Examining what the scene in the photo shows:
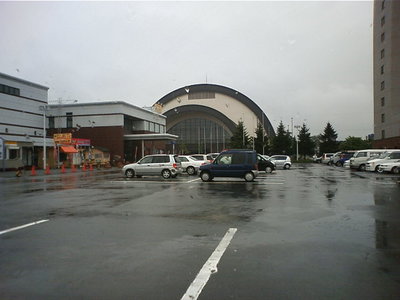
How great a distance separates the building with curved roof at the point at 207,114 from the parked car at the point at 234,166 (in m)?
82.6

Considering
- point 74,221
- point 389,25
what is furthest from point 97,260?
point 389,25

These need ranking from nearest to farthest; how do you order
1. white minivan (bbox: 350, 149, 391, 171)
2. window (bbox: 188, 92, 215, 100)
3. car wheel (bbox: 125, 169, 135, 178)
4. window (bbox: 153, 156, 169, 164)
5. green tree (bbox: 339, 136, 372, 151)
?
window (bbox: 153, 156, 169, 164) < car wheel (bbox: 125, 169, 135, 178) < white minivan (bbox: 350, 149, 391, 171) < green tree (bbox: 339, 136, 372, 151) < window (bbox: 188, 92, 215, 100)

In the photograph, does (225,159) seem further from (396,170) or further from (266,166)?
(396,170)

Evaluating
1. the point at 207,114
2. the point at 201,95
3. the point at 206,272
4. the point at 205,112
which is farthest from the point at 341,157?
the point at 201,95

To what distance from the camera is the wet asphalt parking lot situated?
14.4 ft

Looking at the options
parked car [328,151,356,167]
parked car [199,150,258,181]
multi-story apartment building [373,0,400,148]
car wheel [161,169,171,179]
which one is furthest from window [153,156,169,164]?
multi-story apartment building [373,0,400,148]

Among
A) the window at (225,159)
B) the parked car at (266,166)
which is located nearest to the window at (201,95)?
the parked car at (266,166)

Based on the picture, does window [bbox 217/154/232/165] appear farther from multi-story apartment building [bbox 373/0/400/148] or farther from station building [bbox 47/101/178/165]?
multi-story apartment building [bbox 373/0/400/148]

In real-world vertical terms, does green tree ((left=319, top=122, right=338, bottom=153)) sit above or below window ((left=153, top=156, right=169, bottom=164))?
above

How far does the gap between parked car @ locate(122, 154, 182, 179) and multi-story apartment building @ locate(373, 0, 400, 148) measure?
136 feet

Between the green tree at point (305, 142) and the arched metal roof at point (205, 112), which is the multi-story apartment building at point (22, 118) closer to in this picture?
the green tree at point (305, 142)

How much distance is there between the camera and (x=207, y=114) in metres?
106

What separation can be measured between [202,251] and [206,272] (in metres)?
1.08

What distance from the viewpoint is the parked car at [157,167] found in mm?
23883
